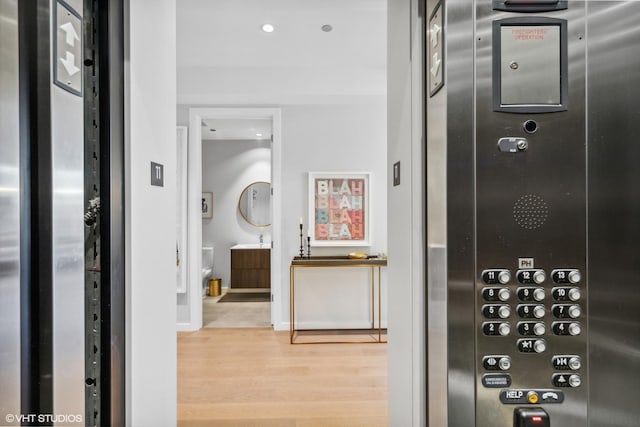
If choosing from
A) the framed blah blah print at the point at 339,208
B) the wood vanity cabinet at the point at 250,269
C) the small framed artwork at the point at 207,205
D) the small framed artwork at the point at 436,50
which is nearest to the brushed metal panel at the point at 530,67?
the small framed artwork at the point at 436,50

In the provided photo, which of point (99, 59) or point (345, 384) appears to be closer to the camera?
point (99, 59)

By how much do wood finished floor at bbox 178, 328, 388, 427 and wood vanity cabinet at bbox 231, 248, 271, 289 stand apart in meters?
2.25

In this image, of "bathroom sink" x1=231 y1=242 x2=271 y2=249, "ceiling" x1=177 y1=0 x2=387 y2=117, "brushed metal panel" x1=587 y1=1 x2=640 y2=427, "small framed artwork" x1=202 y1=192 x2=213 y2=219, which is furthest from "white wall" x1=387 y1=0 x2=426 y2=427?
"small framed artwork" x1=202 y1=192 x2=213 y2=219

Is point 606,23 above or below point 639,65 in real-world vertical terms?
above

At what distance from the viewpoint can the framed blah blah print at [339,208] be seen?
12.7ft

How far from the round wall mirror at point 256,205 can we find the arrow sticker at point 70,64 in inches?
215

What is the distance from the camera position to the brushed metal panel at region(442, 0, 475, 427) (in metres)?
0.88

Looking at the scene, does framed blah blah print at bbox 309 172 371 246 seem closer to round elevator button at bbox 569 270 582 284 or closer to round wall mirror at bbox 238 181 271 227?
round wall mirror at bbox 238 181 271 227

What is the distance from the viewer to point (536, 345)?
869mm

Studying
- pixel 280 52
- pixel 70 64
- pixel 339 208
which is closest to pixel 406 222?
pixel 70 64

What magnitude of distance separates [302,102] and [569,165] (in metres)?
3.18

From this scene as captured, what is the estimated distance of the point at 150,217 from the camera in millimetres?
1386

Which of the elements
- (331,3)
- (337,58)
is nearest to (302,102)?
(337,58)

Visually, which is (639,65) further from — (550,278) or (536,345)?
(536,345)
